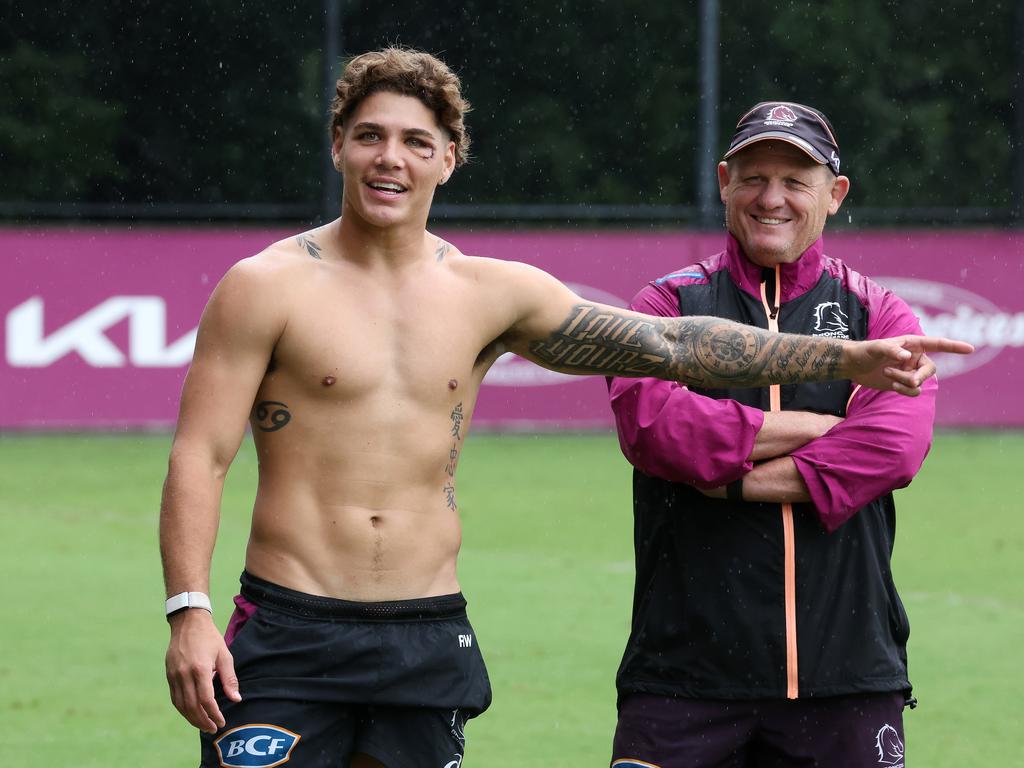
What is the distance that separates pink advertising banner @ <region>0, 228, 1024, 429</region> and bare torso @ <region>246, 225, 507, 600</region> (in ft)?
40.3

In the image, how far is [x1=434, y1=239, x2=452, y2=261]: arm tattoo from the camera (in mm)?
4352

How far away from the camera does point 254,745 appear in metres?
3.91

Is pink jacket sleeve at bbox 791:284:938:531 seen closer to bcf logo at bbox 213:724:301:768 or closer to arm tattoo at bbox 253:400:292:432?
arm tattoo at bbox 253:400:292:432

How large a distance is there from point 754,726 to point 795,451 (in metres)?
0.67

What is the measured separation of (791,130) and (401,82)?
3.23 feet

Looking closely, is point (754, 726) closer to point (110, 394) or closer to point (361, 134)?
point (361, 134)

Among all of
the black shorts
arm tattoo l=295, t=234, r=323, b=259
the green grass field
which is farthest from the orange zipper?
the green grass field

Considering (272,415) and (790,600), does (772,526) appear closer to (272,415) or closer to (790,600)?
(790,600)

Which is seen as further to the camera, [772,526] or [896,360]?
[772,526]

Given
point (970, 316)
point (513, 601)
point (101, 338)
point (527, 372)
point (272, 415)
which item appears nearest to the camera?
point (272, 415)

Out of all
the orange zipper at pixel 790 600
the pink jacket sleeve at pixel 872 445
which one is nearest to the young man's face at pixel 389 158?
the orange zipper at pixel 790 600

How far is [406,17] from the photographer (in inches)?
886

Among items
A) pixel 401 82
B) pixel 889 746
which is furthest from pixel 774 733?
pixel 401 82

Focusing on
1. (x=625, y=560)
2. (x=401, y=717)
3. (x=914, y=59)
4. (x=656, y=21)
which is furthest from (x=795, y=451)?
(x=914, y=59)
